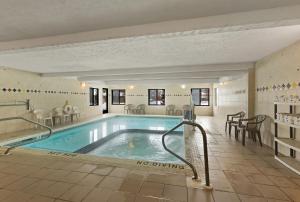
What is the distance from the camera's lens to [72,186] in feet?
6.68

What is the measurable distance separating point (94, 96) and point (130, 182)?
33.9 feet

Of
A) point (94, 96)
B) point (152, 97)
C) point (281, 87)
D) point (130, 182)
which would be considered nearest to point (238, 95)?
point (281, 87)

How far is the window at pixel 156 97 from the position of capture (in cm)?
1235

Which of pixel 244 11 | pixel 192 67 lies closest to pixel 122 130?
pixel 192 67

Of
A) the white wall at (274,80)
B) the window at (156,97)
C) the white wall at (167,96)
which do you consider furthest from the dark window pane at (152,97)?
the white wall at (274,80)

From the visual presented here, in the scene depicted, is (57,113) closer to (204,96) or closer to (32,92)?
(32,92)

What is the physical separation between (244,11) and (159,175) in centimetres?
229

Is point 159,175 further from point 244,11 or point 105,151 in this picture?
point 105,151

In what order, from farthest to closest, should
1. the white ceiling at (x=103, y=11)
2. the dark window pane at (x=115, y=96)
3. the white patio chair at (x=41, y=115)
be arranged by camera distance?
the dark window pane at (x=115, y=96)
the white patio chair at (x=41, y=115)
the white ceiling at (x=103, y=11)

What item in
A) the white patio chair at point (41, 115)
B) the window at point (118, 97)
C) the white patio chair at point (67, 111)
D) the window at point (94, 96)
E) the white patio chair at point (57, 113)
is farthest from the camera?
the window at point (118, 97)

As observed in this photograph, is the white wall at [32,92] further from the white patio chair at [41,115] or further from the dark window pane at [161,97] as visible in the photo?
the dark window pane at [161,97]

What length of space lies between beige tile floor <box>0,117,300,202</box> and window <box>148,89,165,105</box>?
30.7 ft

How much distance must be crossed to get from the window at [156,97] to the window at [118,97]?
2.18m

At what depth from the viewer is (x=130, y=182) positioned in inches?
83.3
